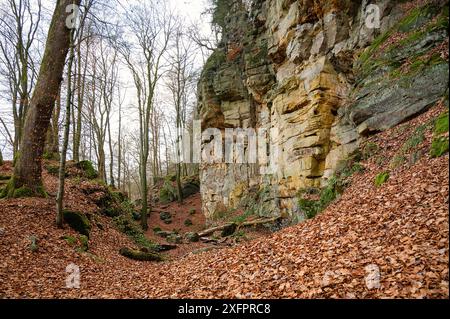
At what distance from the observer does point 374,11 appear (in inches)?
418

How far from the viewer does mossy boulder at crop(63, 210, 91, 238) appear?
26.6ft

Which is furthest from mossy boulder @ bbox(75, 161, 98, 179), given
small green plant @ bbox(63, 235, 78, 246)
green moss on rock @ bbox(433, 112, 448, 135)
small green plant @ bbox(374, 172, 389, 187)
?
green moss on rock @ bbox(433, 112, 448, 135)

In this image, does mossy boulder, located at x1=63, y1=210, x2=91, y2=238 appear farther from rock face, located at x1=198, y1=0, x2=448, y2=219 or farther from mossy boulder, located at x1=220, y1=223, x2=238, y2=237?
rock face, located at x1=198, y1=0, x2=448, y2=219

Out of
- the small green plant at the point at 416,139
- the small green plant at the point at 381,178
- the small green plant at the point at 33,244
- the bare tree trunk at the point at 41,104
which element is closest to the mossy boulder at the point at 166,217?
the bare tree trunk at the point at 41,104

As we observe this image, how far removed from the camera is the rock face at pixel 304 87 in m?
8.81

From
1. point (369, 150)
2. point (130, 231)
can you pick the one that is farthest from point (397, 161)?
point (130, 231)

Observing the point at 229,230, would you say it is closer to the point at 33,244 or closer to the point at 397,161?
the point at 397,161

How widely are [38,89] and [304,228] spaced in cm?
906

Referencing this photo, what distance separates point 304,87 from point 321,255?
970 centimetres

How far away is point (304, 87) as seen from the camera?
12.7 m

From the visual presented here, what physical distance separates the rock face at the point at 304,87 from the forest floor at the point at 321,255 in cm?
162

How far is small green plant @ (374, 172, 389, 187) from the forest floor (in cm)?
12

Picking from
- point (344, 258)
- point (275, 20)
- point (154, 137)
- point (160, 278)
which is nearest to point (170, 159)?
point (154, 137)
